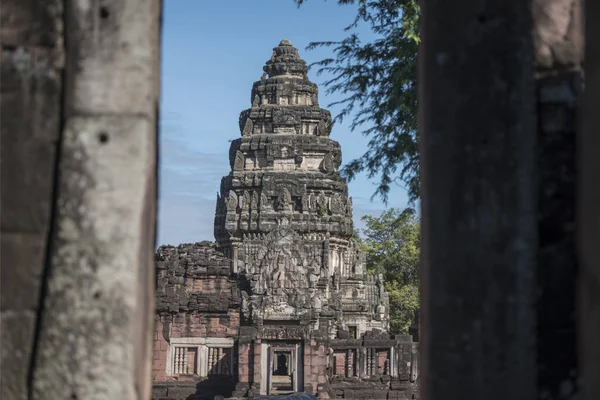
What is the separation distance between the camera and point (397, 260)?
55406 mm

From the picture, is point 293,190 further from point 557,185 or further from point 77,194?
point 77,194

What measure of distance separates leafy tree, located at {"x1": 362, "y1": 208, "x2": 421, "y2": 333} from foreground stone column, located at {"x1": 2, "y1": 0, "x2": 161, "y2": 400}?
150 ft

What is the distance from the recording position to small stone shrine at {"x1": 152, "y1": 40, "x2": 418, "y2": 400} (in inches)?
890

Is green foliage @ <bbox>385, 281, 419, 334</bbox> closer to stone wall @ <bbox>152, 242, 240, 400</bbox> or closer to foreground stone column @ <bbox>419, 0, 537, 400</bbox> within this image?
stone wall @ <bbox>152, 242, 240, 400</bbox>

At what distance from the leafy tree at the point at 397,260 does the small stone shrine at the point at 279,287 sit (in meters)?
8.37

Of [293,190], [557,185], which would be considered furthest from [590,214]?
[293,190]

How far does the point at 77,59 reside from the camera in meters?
2.91

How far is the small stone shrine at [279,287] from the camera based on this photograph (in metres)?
22.6

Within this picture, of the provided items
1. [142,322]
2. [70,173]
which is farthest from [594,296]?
[70,173]

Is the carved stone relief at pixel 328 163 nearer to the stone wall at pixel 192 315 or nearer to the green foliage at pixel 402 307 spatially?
the green foliage at pixel 402 307

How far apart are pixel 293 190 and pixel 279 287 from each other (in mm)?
13290

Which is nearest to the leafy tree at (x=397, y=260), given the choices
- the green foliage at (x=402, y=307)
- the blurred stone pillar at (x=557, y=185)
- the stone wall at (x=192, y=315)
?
the green foliage at (x=402, y=307)

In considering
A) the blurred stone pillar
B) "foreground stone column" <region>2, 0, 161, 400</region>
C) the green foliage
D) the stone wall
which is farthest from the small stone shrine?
"foreground stone column" <region>2, 0, 161, 400</region>

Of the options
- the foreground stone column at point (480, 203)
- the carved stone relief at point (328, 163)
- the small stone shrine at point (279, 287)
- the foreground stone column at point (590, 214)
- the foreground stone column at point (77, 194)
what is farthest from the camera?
the carved stone relief at point (328, 163)
